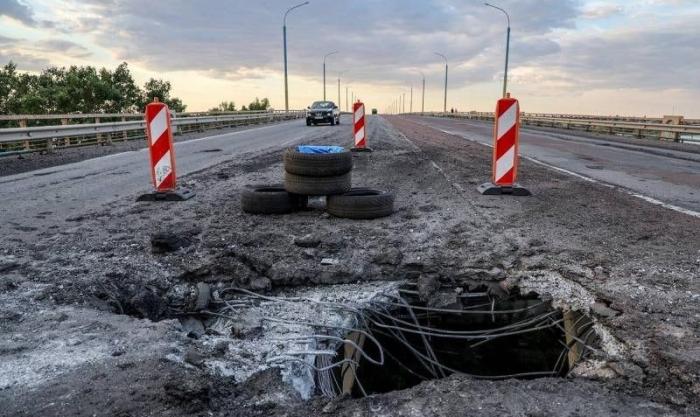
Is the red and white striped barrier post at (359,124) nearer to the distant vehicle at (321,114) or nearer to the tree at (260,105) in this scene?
the distant vehicle at (321,114)

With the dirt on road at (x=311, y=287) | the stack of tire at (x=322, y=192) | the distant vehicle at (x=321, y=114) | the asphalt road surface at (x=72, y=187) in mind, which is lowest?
the dirt on road at (x=311, y=287)

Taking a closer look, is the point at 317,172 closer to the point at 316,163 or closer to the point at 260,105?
the point at 316,163

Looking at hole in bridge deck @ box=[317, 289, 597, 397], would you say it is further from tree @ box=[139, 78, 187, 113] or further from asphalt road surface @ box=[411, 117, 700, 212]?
tree @ box=[139, 78, 187, 113]

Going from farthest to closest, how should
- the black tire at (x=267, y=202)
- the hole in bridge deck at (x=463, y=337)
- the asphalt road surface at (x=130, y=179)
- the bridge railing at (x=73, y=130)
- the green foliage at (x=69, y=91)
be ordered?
the green foliage at (x=69, y=91) < the bridge railing at (x=73, y=130) < the asphalt road surface at (x=130, y=179) < the black tire at (x=267, y=202) < the hole in bridge deck at (x=463, y=337)

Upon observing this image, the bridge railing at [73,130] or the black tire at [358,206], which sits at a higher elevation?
the bridge railing at [73,130]

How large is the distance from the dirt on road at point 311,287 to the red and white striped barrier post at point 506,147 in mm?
478

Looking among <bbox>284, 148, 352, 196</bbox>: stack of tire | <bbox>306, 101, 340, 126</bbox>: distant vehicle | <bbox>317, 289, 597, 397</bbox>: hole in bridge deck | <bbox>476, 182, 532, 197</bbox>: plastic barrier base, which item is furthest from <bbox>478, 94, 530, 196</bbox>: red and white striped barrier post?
<bbox>306, 101, 340, 126</bbox>: distant vehicle

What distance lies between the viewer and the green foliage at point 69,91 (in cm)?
3141

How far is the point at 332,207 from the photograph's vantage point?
20.0 ft

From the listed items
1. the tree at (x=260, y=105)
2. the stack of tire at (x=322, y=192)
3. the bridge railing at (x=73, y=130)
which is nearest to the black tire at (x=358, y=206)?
the stack of tire at (x=322, y=192)

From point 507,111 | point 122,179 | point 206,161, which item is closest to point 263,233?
point 507,111

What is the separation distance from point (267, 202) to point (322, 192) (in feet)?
2.39

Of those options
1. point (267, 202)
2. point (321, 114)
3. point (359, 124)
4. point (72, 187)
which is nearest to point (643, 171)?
point (359, 124)

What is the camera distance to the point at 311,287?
4.21m
